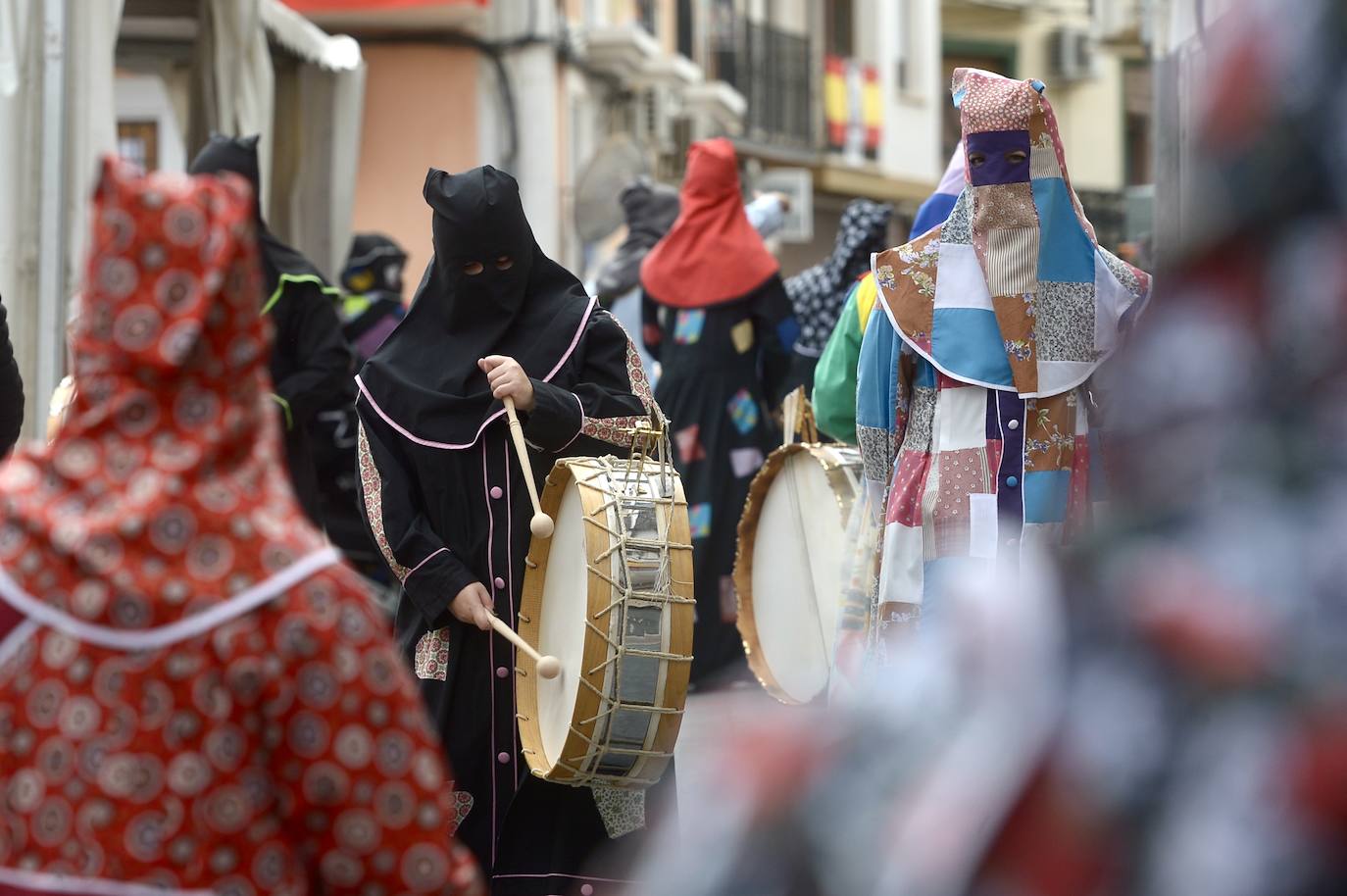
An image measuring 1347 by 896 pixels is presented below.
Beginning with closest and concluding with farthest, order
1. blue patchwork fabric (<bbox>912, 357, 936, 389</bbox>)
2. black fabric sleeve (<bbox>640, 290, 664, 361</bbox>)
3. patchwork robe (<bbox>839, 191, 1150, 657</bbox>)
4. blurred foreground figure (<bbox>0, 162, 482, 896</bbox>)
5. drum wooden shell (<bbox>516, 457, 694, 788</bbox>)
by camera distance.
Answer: blurred foreground figure (<bbox>0, 162, 482, 896</bbox>), drum wooden shell (<bbox>516, 457, 694, 788</bbox>), patchwork robe (<bbox>839, 191, 1150, 657</bbox>), blue patchwork fabric (<bbox>912, 357, 936, 389</bbox>), black fabric sleeve (<bbox>640, 290, 664, 361</bbox>)

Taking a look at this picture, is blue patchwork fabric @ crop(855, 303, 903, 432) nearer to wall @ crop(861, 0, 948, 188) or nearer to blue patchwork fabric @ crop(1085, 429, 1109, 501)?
blue patchwork fabric @ crop(1085, 429, 1109, 501)

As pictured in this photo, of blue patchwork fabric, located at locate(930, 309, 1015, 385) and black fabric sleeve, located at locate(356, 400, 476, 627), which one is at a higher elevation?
blue patchwork fabric, located at locate(930, 309, 1015, 385)

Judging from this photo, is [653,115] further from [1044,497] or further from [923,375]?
[1044,497]

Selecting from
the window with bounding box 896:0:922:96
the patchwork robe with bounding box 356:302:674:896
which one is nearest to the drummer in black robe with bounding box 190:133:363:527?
the patchwork robe with bounding box 356:302:674:896

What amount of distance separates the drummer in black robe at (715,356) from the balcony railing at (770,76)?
68.6 ft

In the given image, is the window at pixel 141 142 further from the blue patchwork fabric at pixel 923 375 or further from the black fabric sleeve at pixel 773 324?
the blue patchwork fabric at pixel 923 375

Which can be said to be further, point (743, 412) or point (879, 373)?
point (743, 412)

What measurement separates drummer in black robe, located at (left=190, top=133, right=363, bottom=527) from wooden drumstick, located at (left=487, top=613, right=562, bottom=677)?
11.9ft

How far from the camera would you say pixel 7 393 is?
18.7ft

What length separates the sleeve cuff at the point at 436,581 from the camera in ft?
15.7

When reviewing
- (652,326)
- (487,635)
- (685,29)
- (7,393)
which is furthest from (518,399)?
(685,29)

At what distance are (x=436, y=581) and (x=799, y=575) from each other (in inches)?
94.6

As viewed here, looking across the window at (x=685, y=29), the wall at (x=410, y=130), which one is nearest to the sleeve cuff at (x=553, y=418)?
the wall at (x=410, y=130)

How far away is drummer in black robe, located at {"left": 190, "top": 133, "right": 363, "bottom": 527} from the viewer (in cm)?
829
